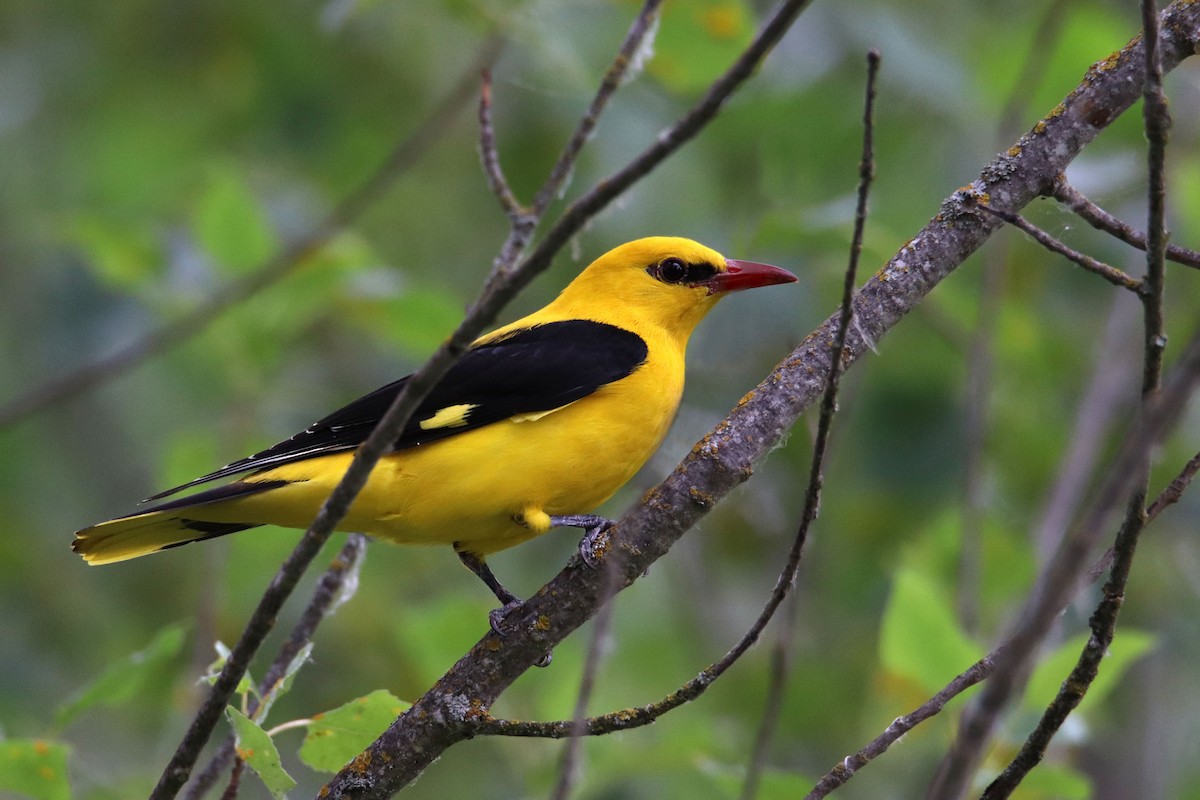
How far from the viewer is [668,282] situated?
15.6ft

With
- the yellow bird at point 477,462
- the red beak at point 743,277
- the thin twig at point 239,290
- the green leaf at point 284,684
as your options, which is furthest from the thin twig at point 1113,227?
the thin twig at point 239,290

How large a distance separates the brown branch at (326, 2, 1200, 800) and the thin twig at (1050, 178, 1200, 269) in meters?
0.09

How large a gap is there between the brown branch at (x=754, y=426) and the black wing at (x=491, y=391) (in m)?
0.96

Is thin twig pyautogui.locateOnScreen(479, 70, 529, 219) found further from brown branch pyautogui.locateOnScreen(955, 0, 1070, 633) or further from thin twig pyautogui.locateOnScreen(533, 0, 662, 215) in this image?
brown branch pyautogui.locateOnScreen(955, 0, 1070, 633)

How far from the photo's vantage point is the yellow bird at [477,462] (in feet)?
12.2

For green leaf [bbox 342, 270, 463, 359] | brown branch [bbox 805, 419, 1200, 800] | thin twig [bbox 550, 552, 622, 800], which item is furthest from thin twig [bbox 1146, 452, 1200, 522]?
green leaf [bbox 342, 270, 463, 359]

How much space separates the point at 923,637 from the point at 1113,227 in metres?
1.45

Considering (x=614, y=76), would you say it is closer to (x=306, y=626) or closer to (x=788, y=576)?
(x=788, y=576)

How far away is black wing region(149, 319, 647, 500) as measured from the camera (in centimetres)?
382

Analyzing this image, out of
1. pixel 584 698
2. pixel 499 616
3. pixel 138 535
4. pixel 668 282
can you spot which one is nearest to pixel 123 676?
pixel 138 535

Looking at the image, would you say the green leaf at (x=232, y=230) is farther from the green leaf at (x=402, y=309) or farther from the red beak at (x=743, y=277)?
the red beak at (x=743, y=277)

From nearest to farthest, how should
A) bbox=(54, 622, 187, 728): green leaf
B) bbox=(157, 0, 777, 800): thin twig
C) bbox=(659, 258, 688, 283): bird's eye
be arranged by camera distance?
bbox=(157, 0, 777, 800): thin twig → bbox=(54, 622, 187, 728): green leaf → bbox=(659, 258, 688, 283): bird's eye

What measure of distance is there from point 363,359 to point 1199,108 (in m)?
4.60

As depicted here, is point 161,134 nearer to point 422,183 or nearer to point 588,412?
point 422,183
